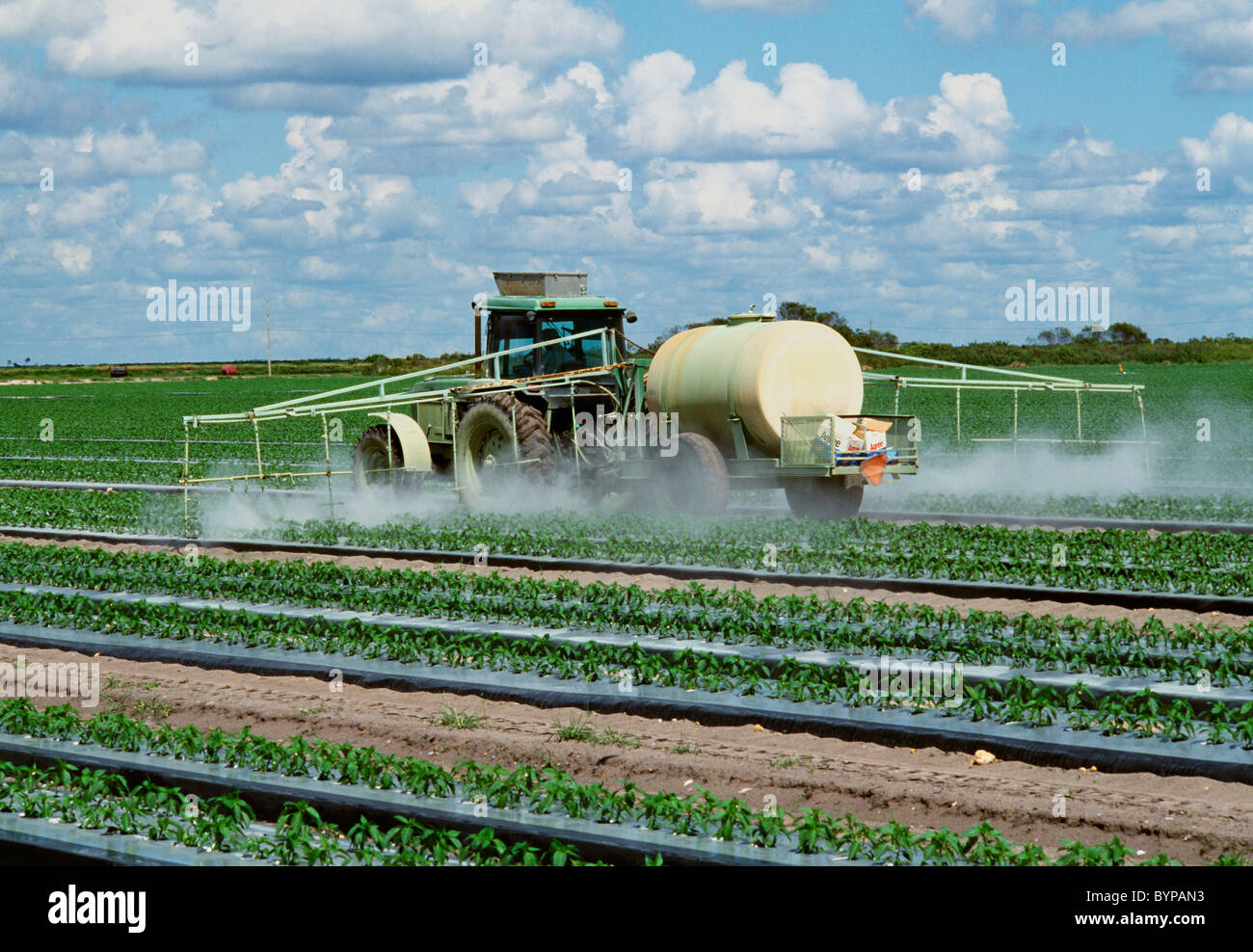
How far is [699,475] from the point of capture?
16.6 m

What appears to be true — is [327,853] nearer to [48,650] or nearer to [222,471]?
[48,650]

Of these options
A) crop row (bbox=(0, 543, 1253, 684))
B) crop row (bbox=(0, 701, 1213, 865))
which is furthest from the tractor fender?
crop row (bbox=(0, 701, 1213, 865))

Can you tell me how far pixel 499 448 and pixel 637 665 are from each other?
8.63 metres

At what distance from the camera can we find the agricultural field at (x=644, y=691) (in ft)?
22.0

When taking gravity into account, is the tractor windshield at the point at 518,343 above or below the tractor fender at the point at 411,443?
above

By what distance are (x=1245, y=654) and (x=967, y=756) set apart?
2558 mm

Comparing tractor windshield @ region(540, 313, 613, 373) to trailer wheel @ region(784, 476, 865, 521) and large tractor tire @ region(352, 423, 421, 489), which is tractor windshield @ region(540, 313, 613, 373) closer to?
large tractor tire @ region(352, 423, 421, 489)

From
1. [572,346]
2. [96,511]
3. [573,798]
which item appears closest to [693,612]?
[573,798]

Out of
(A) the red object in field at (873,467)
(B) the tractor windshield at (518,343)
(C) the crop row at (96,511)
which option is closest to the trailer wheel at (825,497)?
(A) the red object in field at (873,467)

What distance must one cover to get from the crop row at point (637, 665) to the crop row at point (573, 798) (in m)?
1.72

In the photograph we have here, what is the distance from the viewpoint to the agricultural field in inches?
264

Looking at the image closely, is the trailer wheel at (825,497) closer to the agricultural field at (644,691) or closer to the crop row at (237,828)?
the agricultural field at (644,691)

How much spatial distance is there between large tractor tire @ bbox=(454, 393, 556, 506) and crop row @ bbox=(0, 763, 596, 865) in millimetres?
10000

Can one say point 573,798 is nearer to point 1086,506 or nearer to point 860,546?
point 860,546
